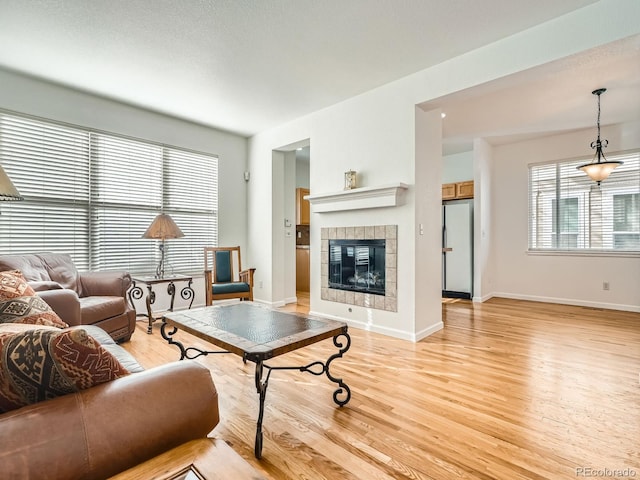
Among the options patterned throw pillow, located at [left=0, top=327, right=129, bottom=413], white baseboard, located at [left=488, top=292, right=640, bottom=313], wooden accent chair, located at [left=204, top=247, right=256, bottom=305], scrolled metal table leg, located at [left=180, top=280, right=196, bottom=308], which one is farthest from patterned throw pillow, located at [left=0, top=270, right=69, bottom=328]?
white baseboard, located at [left=488, top=292, right=640, bottom=313]

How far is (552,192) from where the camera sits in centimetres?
540

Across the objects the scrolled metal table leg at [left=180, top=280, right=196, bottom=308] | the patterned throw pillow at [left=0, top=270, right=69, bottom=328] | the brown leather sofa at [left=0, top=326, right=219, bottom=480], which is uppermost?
the patterned throw pillow at [left=0, top=270, right=69, bottom=328]

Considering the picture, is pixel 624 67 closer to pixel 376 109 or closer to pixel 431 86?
pixel 431 86

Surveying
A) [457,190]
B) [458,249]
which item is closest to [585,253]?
[458,249]

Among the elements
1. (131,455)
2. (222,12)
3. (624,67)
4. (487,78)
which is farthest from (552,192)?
(131,455)

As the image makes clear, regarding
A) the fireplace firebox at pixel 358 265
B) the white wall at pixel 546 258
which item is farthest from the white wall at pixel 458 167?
the fireplace firebox at pixel 358 265

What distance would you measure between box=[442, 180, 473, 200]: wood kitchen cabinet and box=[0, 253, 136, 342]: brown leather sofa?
505 cm

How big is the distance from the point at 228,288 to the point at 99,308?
1.46m

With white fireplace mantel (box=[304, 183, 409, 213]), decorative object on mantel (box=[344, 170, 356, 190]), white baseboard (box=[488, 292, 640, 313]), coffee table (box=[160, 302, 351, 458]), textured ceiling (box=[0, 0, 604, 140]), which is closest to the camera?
coffee table (box=[160, 302, 351, 458])

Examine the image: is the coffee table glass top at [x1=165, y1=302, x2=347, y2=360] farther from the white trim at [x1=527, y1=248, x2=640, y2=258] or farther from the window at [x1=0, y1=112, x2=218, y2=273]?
the white trim at [x1=527, y1=248, x2=640, y2=258]

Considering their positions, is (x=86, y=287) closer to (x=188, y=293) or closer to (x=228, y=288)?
(x=188, y=293)

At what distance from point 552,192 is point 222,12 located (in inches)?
215

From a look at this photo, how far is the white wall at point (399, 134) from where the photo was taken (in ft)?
8.09

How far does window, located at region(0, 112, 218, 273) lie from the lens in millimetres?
3473
